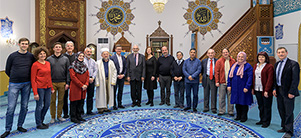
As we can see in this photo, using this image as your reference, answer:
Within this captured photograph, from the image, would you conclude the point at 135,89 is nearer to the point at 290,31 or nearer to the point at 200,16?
the point at 290,31

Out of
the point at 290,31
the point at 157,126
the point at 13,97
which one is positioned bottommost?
the point at 157,126

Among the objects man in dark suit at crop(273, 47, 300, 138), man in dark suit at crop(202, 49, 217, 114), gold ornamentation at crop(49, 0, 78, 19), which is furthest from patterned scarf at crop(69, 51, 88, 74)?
gold ornamentation at crop(49, 0, 78, 19)

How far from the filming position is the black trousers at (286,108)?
2613 millimetres

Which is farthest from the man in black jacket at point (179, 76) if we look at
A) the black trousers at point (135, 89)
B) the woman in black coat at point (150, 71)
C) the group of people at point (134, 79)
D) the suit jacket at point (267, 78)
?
the suit jacket at point (267, 78)

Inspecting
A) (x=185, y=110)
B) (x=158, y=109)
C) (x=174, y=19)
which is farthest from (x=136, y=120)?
(x=174, y=19)

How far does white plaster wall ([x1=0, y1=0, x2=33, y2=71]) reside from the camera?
207 inches

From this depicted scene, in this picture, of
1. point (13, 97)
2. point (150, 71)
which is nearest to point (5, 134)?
point (13, 97)

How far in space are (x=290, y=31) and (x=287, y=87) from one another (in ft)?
17.2

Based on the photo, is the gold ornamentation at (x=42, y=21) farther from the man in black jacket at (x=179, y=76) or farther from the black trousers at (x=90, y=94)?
the man in black jacket at (x=179, y=76)

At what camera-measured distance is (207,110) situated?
3914 millimetres

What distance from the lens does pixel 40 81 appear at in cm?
272

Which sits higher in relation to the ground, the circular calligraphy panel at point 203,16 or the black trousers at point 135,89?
the circular calligraphy panel at point 203,16

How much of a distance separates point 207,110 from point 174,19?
6323mm

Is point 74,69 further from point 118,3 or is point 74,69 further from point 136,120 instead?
point 118,3
